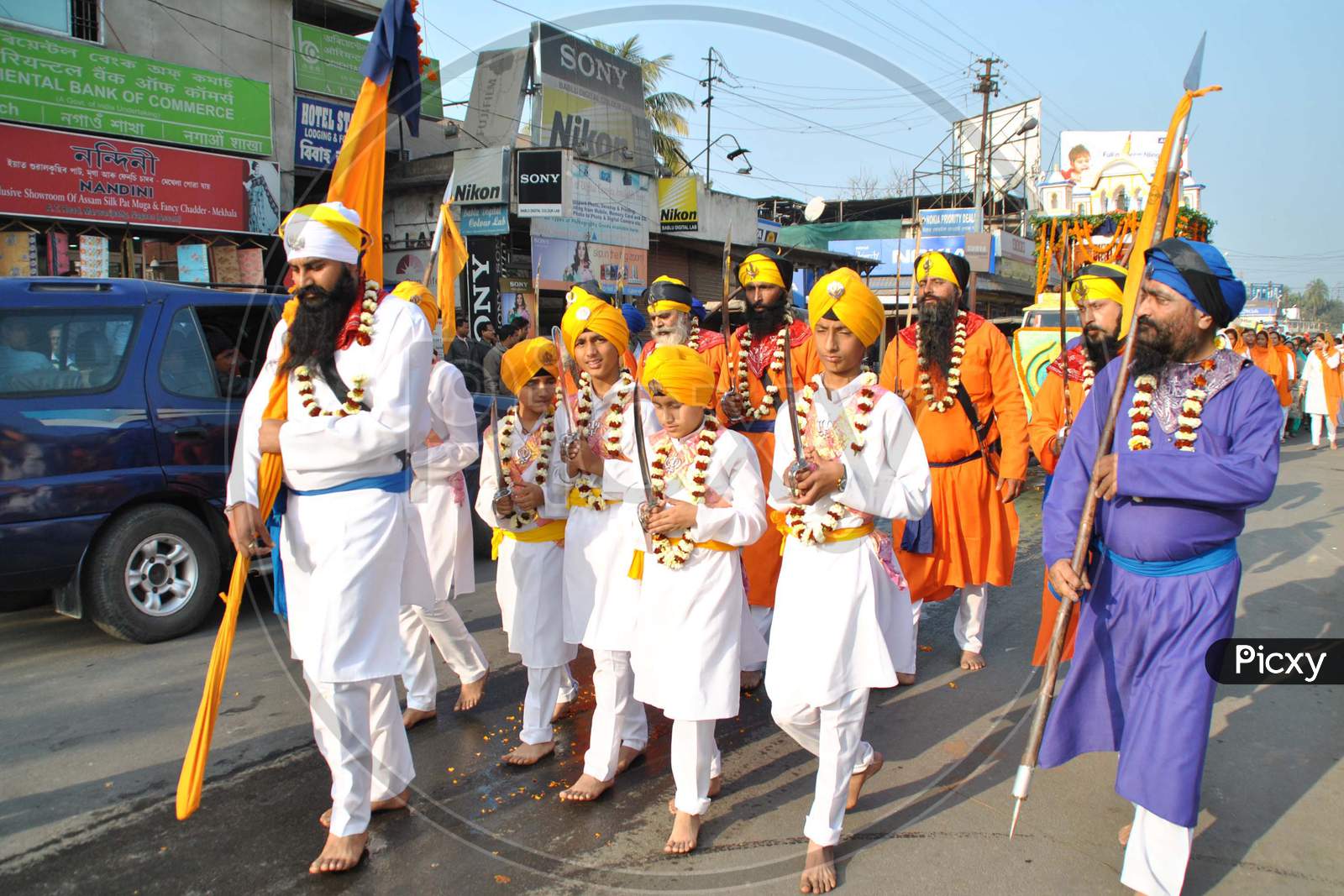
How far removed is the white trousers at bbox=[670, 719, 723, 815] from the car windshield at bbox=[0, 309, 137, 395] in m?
3.96

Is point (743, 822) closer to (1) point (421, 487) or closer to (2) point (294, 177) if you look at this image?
(1) point (421, 487)

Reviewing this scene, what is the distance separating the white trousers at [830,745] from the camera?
10.3 feet

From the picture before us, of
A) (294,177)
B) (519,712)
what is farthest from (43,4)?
(519,712)

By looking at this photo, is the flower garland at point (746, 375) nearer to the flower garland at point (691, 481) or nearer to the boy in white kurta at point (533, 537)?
the boy in white kurta at point (533, 537)

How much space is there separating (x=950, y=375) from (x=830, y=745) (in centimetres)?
257

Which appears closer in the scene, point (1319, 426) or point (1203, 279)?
point (1203, 279)


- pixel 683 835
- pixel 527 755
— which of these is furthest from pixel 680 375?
pixel 527 755

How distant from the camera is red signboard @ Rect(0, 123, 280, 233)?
40.1 ft

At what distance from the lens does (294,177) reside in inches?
644

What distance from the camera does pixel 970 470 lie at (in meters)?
5.20

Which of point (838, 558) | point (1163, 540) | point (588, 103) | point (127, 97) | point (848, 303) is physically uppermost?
point (588, 103)

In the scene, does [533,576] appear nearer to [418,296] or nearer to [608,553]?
[608,553]

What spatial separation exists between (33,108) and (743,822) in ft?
44.3

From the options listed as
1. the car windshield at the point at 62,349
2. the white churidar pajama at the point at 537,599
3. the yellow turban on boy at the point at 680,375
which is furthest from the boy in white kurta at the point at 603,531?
the car windshield at the point at 62,349
